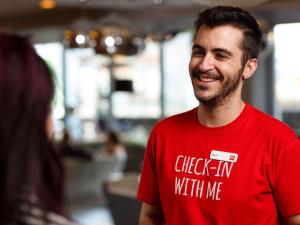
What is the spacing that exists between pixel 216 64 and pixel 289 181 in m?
0.42

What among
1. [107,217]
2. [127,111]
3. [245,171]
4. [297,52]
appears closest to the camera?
[245,171]

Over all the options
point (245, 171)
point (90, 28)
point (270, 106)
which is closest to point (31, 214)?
point (245, 171)

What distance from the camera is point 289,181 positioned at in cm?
186

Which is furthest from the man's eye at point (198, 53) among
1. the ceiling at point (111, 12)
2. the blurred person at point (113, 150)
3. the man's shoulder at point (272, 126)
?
the ceiling at point (111, 12)

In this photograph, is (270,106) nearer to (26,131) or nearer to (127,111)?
(127,111)

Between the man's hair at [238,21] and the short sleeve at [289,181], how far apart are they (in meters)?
0.35

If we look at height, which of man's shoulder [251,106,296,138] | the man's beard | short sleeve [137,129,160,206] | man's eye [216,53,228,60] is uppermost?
man's eye [216,53,228,60]

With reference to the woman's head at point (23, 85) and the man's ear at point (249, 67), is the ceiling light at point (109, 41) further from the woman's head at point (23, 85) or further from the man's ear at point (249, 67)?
the woman's head at point (23, 85)

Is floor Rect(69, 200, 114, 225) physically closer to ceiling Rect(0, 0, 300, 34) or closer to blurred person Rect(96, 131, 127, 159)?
blurred person Rect(96, 131, 127, 159)

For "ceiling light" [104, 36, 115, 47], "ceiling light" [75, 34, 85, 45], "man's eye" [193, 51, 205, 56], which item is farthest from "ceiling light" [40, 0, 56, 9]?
"man's eye" [193, 51, 205, 56]

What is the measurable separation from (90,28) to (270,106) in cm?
599

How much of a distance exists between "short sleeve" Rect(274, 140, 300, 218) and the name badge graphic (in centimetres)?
14

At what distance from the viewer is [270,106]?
1191 centimetres

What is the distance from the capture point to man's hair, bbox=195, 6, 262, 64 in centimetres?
200
